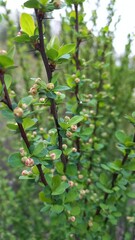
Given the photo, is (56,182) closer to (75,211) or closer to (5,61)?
(75,211)

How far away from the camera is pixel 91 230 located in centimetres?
92

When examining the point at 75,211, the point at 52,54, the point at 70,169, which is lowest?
the point at 75,211

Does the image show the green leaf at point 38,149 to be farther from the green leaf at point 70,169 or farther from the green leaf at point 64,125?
the green leaf at point 70,169

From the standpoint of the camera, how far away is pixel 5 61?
48 cm

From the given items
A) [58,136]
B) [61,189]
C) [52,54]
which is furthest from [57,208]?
[52,54]

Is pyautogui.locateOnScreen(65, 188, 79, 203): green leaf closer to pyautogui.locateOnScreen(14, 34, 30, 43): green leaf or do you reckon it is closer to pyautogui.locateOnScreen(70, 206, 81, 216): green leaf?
pyautogui.locateOnScreen(70, 206, 81, 216): green leaf

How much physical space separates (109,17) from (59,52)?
713mm

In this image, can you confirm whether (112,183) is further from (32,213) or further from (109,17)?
(32,213)

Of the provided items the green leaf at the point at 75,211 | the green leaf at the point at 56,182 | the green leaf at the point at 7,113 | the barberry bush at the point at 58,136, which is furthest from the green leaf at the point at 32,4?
the green leaf at the point at 75,211

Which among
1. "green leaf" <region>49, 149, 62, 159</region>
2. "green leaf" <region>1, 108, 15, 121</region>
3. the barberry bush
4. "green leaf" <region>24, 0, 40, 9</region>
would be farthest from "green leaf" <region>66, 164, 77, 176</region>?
"green leaf" <region>24, 0, 40, 9</region>

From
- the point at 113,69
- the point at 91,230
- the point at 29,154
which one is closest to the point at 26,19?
the point at 29,154

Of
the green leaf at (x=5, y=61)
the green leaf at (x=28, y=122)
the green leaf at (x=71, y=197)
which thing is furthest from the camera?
the green leaf at (x=71, y=197)

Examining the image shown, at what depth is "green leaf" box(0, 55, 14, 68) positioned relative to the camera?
18.7 inches

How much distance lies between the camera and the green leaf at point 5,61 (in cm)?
47
